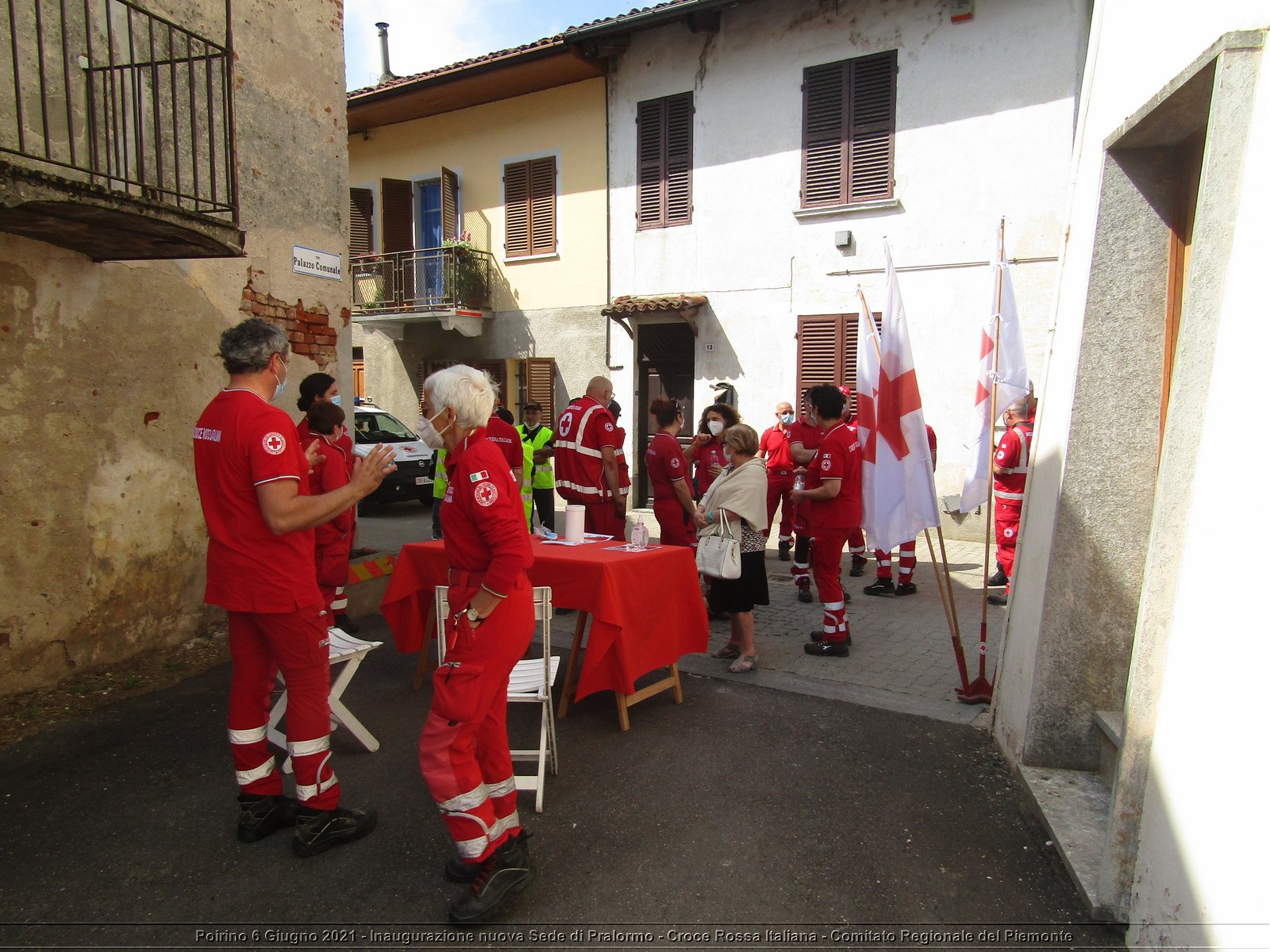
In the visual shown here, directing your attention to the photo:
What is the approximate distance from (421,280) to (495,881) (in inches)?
536

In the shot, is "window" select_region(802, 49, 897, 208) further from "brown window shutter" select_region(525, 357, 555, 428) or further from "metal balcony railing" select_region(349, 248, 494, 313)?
"metal balcony railing" select_region(349, 248, 494, 313)

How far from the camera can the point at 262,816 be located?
3.45 metres

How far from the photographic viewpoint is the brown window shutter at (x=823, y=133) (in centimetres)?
1155

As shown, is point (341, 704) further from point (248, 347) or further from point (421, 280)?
point (421, 280)

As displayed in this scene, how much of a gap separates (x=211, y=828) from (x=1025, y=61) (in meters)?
11.4

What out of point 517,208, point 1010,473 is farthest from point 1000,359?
point 517,208

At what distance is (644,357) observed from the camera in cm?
1347

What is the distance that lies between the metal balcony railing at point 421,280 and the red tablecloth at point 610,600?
33.6 ft

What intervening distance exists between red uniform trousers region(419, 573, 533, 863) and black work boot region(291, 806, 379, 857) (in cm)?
72

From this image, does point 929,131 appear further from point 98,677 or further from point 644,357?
point 98,677

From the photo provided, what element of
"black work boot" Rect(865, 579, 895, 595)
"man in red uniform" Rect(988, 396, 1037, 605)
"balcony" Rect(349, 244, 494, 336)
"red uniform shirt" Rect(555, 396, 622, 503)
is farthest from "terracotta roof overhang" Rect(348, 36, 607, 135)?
"black work boot" Rect(865, 579, 895, 595)

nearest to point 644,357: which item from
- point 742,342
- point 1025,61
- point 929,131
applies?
point 742,342

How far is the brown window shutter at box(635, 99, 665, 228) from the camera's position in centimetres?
1303

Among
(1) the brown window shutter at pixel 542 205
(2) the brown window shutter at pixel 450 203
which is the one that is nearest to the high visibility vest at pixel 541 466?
(1) the brown window shutter at pixel 542 205
